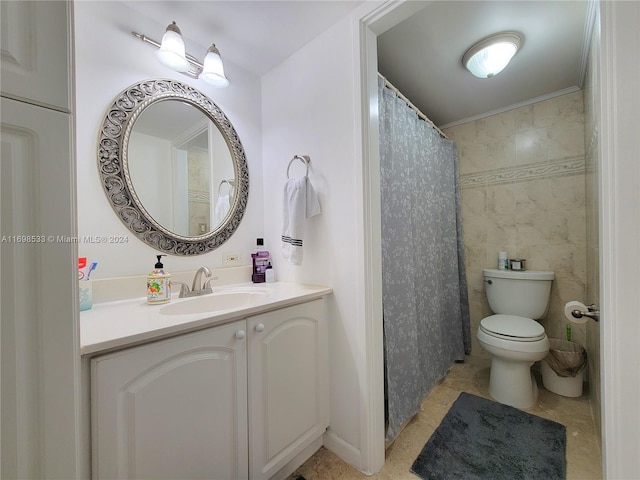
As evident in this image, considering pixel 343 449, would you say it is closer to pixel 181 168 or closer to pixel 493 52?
pixel 181 168

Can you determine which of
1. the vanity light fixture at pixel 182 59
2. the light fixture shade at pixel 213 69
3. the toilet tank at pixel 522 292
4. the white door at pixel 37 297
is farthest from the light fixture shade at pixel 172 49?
the toilet tank at pixel 522 292

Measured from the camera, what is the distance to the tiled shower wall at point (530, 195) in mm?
1854

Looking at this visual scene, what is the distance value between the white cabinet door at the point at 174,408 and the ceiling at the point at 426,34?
143 centimetres

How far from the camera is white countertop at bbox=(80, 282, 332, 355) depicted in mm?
677

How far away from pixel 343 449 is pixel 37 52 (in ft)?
5.55

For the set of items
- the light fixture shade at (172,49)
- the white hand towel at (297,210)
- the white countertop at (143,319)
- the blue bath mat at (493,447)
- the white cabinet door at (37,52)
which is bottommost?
the blue bath mat at (493,447)

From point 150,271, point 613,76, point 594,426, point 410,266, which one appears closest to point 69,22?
point 150,271

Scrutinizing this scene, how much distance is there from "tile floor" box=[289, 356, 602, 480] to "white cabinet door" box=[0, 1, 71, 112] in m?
1.55

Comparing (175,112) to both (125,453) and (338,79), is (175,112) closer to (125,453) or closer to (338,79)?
(338,79)

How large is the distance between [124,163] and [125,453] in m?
1.09

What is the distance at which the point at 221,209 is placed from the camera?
4.86 ft

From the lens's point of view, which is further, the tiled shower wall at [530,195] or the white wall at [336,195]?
the tiled shower wall at [530,195]

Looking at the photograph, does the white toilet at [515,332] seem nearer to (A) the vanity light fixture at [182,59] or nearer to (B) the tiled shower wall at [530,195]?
(B) the tiled shower wall at [530,195]

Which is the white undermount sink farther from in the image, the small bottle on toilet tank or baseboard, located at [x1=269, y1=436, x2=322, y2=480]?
the small bottle on toilet tank
